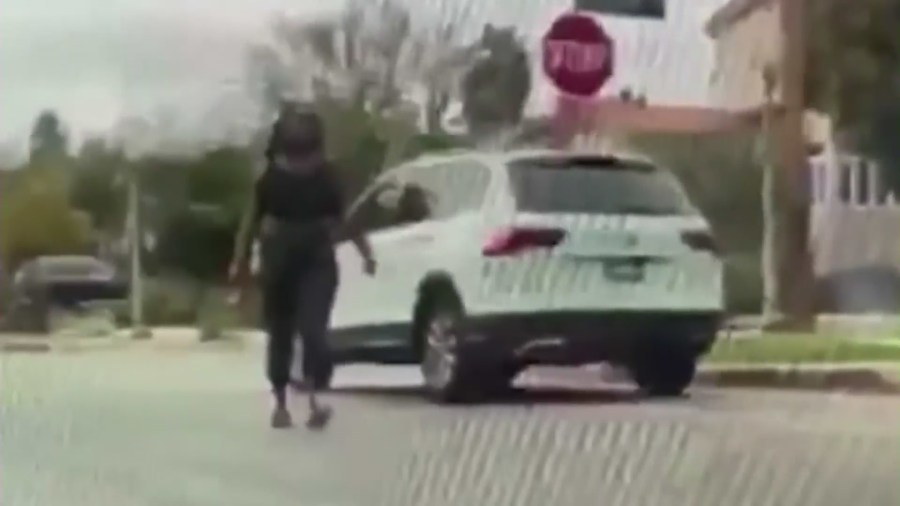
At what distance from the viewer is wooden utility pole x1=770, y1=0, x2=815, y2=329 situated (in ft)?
4.59

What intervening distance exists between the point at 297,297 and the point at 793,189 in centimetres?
48

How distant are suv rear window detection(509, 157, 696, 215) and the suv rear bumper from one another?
98mm

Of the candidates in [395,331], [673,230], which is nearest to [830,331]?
[673,230]

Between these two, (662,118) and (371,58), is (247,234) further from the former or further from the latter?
(662,118)

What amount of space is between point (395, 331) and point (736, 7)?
0.45 meters

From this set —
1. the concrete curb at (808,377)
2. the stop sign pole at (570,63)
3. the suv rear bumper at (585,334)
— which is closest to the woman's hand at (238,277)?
the suv rear bumper at (585,334)

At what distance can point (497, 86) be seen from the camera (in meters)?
1.40

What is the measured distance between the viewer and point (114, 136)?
138 cm

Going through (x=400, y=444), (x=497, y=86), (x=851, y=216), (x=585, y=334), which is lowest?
(x=400, y=444)

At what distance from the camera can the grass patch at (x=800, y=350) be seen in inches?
54.8

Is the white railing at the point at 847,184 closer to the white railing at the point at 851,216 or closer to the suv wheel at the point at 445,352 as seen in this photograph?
the white railing at the point at 851,216

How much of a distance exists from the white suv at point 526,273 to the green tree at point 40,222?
0.24 metres

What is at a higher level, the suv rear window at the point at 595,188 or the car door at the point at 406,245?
the suv rear window at the point at 595,188

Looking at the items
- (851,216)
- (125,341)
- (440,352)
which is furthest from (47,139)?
(851,216)
